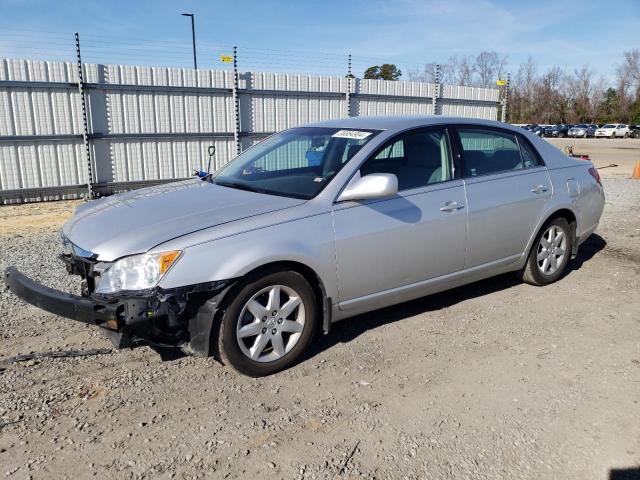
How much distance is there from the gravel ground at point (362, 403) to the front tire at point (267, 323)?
0.47 feet

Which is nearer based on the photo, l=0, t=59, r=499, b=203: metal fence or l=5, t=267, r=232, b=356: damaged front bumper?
l=5, t=267, r=232, b=356: damaged front bumper

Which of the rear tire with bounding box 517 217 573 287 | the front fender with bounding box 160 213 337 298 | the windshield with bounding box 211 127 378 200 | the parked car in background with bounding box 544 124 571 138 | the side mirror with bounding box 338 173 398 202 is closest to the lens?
the front fender with bounding box 160 213 337 298

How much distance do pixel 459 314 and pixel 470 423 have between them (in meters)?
1.76

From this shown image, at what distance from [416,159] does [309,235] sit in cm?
137

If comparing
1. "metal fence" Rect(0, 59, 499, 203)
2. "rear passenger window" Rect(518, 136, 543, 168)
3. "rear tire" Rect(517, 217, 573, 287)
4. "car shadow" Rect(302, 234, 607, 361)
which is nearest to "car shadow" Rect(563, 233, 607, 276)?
"car shadow" Rect(302, 234, 607, 361)

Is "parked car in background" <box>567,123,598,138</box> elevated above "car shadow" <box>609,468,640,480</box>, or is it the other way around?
"parked car in background" <box>567,123,598,138</box>

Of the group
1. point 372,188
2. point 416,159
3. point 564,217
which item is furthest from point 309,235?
point 564,217

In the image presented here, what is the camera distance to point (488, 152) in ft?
16.6

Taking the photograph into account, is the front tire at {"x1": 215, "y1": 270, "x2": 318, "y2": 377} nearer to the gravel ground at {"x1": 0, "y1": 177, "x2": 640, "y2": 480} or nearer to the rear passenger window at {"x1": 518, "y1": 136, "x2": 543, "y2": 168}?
the gravel ground at {"x1": 0, "y1": 177, "x2": 640, "y2": 480}

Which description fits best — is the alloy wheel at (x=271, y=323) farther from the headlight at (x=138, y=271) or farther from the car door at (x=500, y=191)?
the car door at (x=500, y=191)

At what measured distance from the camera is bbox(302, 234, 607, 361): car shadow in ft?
14.2

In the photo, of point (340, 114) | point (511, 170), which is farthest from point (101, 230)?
point (340, 114)

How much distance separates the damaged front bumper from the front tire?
Result: 0.12 metres

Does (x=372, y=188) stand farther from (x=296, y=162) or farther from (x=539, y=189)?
(x=539, y=189)
